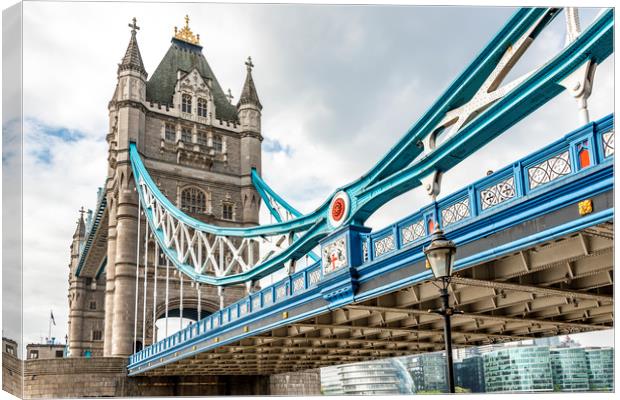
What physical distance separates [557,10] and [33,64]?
12446 mm

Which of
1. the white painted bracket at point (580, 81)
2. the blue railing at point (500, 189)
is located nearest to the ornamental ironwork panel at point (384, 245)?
the blue railing at point (500, 189)

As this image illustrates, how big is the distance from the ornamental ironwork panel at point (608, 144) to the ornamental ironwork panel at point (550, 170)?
1.97 feet

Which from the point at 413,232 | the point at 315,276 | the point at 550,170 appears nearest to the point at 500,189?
the point at 550,170

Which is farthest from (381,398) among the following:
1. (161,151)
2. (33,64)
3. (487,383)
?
(487,383)

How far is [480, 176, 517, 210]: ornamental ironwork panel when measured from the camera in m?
10.0

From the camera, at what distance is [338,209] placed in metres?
15.2

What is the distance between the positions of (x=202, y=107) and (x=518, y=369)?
205ft

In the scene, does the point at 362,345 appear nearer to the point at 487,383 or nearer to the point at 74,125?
the point at 74,125

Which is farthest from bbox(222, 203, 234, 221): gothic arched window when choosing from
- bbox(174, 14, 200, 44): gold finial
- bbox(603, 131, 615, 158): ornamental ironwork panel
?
bbox(603, 131, 615, 158): ornamental ironwork panel

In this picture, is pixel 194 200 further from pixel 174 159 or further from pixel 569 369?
pixel 569 369

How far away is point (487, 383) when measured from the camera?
98.7m

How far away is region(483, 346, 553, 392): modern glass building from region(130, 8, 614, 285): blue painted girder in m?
76.7

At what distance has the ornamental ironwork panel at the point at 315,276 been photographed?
15811 millimetres

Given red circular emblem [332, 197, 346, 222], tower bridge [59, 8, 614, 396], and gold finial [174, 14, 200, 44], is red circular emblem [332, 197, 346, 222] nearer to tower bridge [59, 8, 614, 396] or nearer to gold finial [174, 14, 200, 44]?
tower bridge [59, 8, 614, 396]
